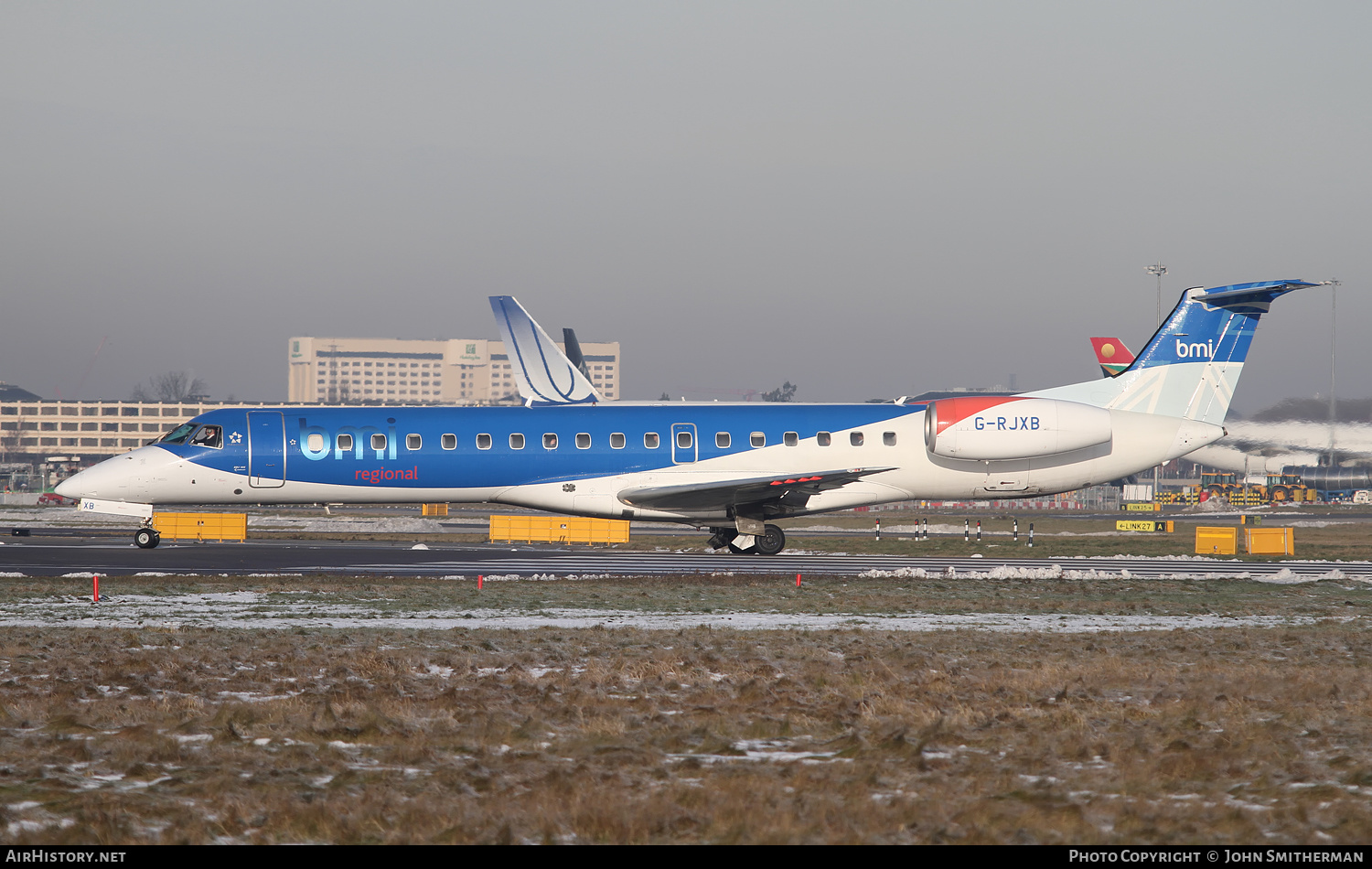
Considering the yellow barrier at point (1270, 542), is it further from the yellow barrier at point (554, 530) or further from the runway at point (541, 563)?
the yellow barrier at point (554, 530)

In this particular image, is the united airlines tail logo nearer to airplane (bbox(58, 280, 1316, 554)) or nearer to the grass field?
airplane (bbox(58, 280, 1316, 554))

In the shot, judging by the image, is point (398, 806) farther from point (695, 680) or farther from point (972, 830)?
point (695, 680)

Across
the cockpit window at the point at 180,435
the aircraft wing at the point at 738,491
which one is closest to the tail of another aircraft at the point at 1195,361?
the aircraft wing at the point at 738,491

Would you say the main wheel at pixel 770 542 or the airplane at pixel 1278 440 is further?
the airplane at pixel 1278 440

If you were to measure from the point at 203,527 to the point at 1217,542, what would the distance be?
29535 millimetres

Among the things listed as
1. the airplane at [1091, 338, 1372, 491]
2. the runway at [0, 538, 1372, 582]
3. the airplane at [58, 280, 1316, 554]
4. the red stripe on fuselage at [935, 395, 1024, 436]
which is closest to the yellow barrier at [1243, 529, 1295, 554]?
the runway at [0, 538, 1372, 582]

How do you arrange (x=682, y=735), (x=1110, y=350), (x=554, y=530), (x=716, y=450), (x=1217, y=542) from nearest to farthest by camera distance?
1. (x=682, y=735)
2. (x=716, y=450)
3. (x=1217, y=542)
4. (x=554, y=530)
5. (x=1110, y=350)

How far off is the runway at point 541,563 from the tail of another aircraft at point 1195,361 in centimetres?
392

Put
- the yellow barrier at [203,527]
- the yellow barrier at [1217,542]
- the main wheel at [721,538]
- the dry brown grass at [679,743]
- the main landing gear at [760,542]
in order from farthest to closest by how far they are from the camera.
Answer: the yellow barrier at [203,527], the yellow barrier at [1217,542], the main wheel at [721,538], the main landing gear at [760,542], the dry brown grass at [679,743]

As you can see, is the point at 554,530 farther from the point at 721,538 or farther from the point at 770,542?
the point at 770,542

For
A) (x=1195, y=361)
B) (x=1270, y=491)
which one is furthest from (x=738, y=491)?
(x=1270, y=491)

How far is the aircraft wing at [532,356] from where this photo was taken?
5078 cm

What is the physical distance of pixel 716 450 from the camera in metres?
26.4

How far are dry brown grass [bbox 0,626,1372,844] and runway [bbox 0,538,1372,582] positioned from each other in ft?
36.2
